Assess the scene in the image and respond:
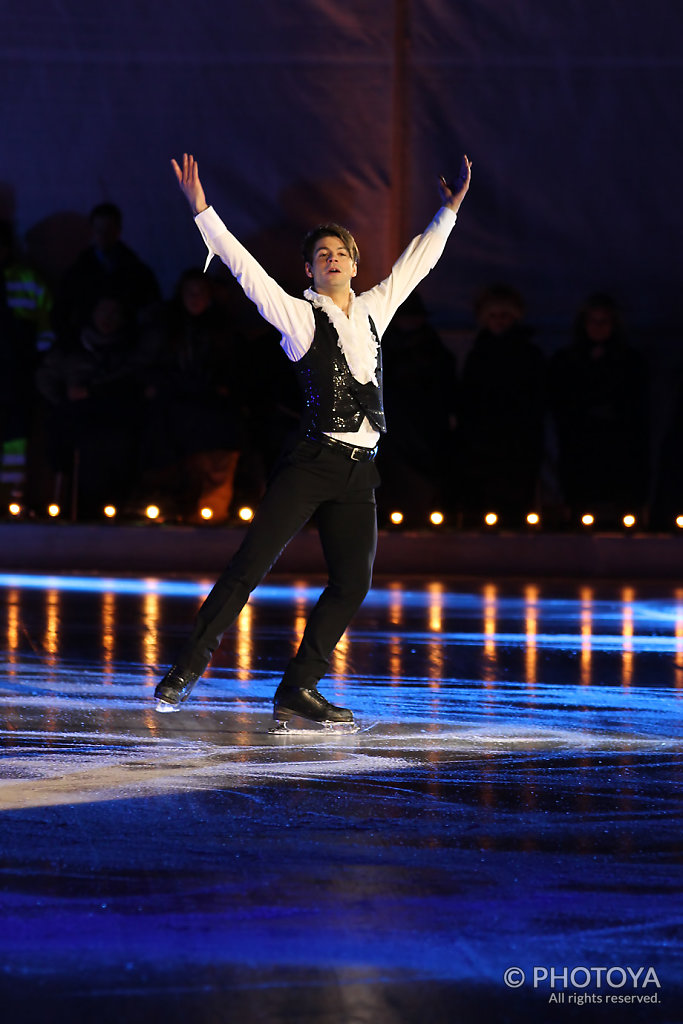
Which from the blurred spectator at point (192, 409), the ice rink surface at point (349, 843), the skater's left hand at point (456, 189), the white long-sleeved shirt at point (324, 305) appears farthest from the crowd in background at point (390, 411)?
the white long-sleeved shirt at point (324, 305)

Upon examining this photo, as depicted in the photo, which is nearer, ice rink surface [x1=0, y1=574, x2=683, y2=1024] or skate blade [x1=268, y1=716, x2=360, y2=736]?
ice rink surface [x1=0, y1=574, x2=683, y2=1024]

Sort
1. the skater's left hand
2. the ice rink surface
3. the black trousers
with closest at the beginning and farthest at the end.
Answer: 1. the ice rink surface
2. the black trousers
3. the skater's left hand

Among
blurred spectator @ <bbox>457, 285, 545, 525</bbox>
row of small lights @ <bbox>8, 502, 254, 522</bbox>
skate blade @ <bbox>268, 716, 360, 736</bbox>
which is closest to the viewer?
skate blade @ <bbox>268, 716, 360, 736</bbox>

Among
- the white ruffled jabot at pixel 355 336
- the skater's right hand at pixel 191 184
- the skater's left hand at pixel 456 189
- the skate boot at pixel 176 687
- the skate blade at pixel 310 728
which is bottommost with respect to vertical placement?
the skate blade at pixel 310 728

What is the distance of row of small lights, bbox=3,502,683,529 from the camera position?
1058 centimetres

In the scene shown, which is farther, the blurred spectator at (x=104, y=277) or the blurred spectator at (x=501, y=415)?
the blurred spectator at (x=104, y=277)

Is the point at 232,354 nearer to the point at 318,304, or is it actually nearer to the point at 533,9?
the point at 533,9

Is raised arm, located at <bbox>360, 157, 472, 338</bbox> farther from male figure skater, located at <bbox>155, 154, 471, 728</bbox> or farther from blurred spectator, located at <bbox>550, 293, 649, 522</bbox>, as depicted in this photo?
blurred spectator, located at <bbox>550, 293, 649, 522</bbox>

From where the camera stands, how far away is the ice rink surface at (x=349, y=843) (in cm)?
238

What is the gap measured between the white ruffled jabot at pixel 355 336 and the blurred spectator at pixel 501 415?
19.6 feet

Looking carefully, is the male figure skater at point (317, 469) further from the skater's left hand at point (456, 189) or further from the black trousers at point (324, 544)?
the skater's left hand at point (456, 189)

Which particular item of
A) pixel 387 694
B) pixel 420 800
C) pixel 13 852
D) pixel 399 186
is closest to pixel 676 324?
pixel 399 186

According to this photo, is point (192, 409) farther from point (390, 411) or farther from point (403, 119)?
point (403, 119)

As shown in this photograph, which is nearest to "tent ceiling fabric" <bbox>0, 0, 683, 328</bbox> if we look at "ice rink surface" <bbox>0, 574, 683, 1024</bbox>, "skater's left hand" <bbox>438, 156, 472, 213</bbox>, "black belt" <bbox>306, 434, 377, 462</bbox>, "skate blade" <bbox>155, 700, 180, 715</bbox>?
"ice rink surface" <bbox>0, 574, 683, 1024</bbox>
